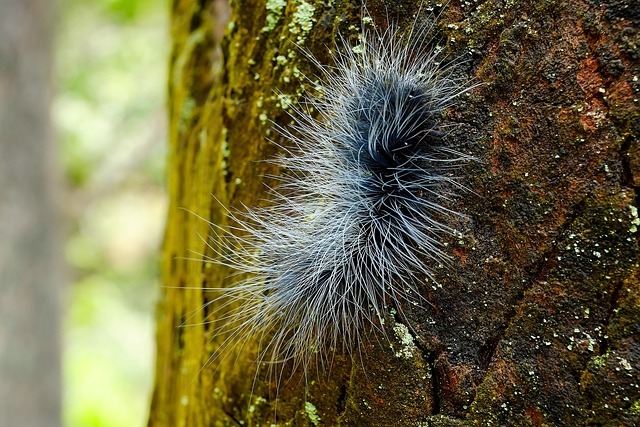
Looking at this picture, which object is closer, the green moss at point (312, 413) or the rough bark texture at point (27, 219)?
the green moss at point (312, 413)

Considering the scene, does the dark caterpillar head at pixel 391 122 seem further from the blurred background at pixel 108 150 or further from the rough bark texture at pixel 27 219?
the blurred background at pixel 108 150

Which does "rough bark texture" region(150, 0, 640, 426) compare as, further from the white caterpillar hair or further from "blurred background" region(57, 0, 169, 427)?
"blurred background" region(57, 0, 169, 427)

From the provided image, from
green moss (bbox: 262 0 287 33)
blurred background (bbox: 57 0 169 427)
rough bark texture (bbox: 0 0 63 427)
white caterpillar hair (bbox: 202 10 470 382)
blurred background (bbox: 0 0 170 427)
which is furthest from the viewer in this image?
blurred background (bbox: 57 0 169 427)

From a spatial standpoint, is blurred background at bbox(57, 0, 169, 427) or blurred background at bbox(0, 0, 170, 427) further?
blurred background at bbox(57, 0, 169, 427)

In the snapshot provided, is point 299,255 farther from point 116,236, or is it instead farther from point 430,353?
A: point 116,236

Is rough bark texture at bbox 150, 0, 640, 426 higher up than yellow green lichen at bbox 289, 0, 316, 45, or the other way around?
yellow green lichen at bbox 289, 0, 316, 45

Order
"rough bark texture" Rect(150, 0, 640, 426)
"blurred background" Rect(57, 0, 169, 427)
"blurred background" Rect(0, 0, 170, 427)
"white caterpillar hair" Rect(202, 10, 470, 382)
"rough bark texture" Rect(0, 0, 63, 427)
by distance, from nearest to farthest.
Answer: "rough bark texture" Rect(150, 0, 640, 426) < "white caterpillar hair" Rect(202, 10, 470, 382) < "rough bark texture" Rect(0, 0, 63, 427) < "blurred background" Rect(0, 0, 170, 427) < "blurred background" Rect(57, 0, 169, 427)

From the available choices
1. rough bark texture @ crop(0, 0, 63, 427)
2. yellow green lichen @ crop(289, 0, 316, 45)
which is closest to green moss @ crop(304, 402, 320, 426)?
yellow green lichen @ crop(289, 0, 316, 45)

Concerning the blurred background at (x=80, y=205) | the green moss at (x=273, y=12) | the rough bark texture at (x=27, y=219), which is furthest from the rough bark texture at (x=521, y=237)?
the rough bark texture at (x=27, y=219)
